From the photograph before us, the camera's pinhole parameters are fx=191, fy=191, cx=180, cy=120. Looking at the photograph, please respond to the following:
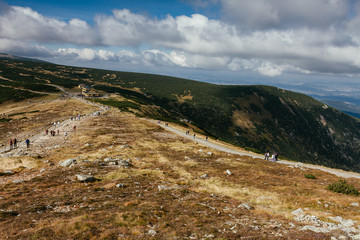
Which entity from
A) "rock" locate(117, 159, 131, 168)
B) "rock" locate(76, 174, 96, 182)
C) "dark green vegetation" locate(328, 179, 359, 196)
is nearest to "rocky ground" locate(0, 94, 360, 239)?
"rock" locate(76, 174, 96, 182)

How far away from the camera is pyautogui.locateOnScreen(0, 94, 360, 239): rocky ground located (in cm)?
1140

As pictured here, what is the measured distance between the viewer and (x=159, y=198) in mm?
17109

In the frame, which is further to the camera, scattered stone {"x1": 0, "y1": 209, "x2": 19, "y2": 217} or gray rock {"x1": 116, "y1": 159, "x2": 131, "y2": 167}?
gray rock {"x1": 116, "y1": 159, "x2": 131, "y2": 167}

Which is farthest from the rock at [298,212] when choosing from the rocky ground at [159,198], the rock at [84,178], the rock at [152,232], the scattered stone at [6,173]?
the scattered stone at [6,173]

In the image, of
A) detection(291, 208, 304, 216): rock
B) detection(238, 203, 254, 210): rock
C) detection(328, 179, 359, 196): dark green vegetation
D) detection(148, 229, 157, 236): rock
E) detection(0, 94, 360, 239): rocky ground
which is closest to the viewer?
detection(148, 229, 157, 236): rock

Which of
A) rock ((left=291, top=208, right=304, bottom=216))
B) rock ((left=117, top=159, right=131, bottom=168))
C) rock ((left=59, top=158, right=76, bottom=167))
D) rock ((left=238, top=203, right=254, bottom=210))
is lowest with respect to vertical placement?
rock ((left=59, top=158, right=76, bottom=167))

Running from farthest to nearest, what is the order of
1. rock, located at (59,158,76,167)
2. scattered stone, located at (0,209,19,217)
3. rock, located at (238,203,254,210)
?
rock, located at (59,158,76,167), rock, located at (238,203,254,210), scattered stone, located at (0,209,19,217)

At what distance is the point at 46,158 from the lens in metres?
28.5

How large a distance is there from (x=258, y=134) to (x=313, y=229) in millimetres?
164465

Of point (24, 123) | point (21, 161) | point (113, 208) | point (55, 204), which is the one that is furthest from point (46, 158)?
point (24, 123)

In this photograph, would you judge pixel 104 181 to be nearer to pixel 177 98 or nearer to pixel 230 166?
pixel 230 166

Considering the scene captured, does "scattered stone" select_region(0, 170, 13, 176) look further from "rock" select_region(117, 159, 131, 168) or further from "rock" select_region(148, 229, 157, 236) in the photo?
"rock" select_region(148, 229, 157, 236)

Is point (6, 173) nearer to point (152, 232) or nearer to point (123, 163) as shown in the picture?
point (123, 163)

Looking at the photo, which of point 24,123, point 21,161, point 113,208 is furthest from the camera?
point 24,123
